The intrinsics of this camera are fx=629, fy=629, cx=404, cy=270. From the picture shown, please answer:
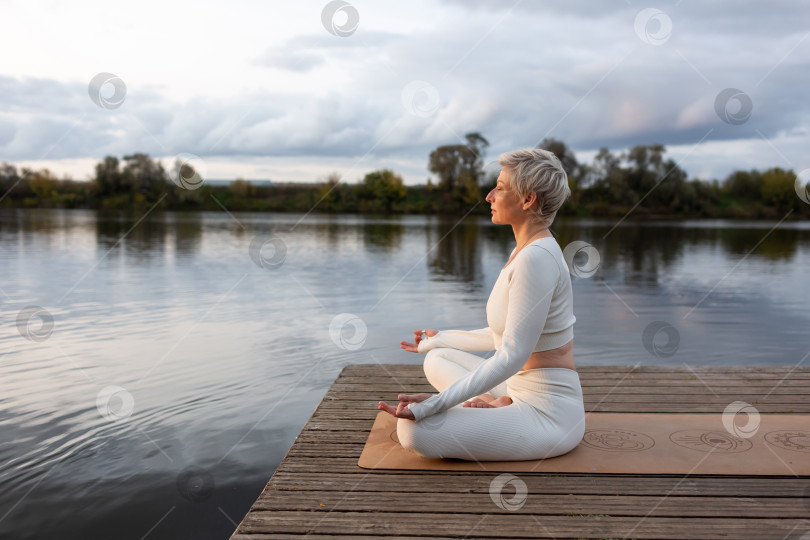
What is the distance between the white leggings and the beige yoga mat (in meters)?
0.10

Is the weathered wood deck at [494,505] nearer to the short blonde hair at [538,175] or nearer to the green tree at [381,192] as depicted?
the short blonde hair at [538,175]

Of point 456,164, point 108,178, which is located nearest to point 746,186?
point 456,164

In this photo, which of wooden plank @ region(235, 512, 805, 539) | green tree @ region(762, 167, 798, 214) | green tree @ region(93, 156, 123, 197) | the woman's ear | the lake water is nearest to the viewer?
wooden plank @ region(235, 512, 805, 539)

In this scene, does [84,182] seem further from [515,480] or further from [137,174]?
[515,480]

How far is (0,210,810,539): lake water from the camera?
16.0 ft

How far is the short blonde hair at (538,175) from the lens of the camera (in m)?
3.52

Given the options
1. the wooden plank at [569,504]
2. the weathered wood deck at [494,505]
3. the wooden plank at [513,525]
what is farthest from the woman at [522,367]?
the wooden plank at [513,525]

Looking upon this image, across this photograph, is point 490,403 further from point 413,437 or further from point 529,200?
point 529,200

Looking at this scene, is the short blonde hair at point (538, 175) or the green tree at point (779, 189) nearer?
the short blonde hair at point (538, 175)

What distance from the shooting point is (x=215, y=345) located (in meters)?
9.39

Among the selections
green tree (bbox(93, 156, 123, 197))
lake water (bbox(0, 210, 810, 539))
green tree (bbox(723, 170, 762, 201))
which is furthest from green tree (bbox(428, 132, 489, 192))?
lake water (bbox(0, 210, 810, 539))

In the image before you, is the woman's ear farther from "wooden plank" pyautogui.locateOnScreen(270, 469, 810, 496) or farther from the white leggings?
"wooden plank" pyautogui.locateOnScreen(270, 469, 810, 496)

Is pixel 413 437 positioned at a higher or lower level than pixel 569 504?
higher

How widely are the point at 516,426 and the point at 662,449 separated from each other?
3.60ft
